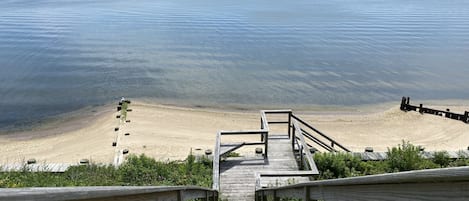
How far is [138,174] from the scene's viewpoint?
34.2ft

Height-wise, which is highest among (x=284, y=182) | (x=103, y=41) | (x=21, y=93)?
(x=103, y=41)

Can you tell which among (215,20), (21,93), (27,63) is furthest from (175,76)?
(215,20)

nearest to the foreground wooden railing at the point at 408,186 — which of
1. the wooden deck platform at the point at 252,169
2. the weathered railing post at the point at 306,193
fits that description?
the weathered railing post at the point at 306,193

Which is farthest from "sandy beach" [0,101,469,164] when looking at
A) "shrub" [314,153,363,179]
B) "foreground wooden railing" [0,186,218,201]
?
"foreground wooden railing" [0,186,218,201]

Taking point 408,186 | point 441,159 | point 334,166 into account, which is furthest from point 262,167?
point 408,186

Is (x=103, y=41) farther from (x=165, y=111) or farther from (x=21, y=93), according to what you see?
(x=165, y=111)

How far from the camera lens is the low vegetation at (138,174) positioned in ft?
30.9

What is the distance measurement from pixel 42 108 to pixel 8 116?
2223 millimetres

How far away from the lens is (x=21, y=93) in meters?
30.2

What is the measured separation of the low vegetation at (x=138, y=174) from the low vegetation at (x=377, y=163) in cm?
296

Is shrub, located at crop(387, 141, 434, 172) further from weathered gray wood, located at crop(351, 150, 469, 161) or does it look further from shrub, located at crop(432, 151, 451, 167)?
shrub, located at crop(432, 151, 451, 167)

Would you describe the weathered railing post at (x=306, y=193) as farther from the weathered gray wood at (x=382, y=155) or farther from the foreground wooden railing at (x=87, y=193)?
the weathered gray wood at (x=382, y=155)

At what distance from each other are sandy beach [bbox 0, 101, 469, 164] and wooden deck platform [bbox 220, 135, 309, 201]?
6.74 meters

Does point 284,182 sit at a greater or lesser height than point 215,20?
lesser
